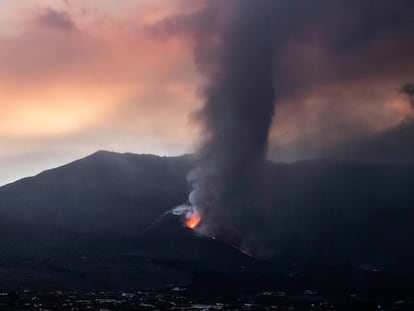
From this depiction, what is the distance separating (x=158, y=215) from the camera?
15288cm

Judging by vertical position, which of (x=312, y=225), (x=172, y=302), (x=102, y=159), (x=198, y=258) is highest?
(x=102, y=159)

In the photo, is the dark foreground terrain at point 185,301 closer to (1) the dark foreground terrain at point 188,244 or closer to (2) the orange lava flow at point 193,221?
(1) the dark foreground terrain at point 188,244

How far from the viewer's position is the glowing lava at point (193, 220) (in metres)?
133

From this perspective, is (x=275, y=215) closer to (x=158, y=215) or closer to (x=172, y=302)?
(x=158, y=215)

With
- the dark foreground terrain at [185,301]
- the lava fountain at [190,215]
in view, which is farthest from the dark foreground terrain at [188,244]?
the lava fountain at [190,215]

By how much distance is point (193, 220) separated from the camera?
445ft

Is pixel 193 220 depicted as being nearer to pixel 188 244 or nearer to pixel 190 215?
pixel 190 215

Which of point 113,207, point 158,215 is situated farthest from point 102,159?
point 158,215

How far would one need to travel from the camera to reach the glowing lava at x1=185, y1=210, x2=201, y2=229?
435 feet

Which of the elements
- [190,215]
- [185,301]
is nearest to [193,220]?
[190,215]

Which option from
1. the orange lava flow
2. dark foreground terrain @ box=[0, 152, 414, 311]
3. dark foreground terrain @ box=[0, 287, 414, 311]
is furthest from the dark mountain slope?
dark foreground terrain @ box=[0, 287, 414, 311]

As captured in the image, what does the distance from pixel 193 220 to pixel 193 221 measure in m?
0.41

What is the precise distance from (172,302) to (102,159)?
5015 inches

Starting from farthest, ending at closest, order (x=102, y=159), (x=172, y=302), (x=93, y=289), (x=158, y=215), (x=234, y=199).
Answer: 1. (x=102, y=159)
2. (x=158, y=215)
3. (x=234, y=199)
4. (x=93, y=289)
5. (x=172, y=302)
